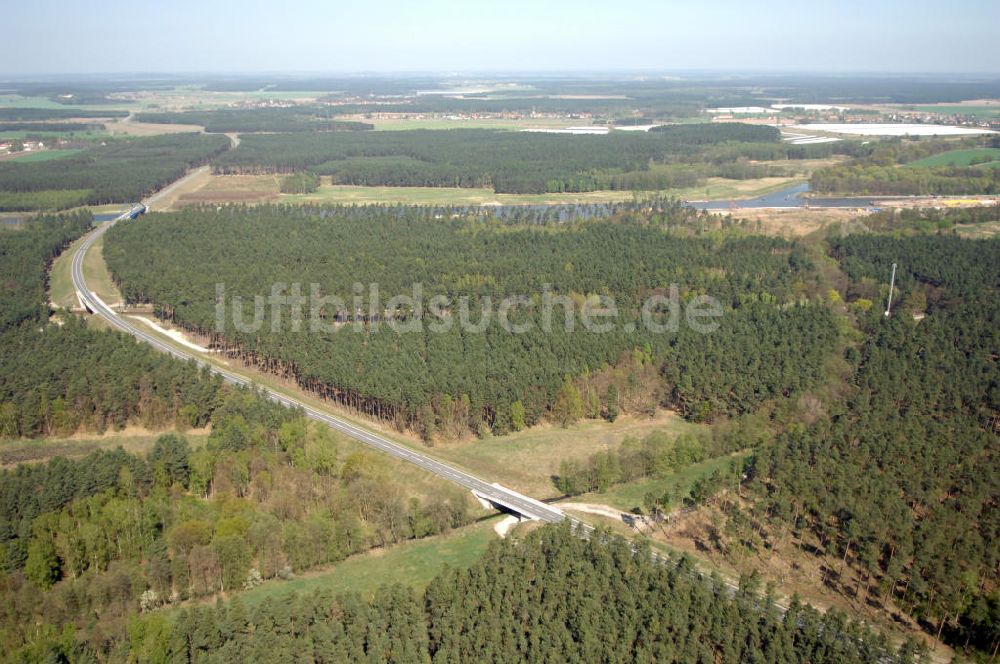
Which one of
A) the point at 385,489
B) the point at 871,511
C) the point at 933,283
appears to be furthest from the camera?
the point at 933,283

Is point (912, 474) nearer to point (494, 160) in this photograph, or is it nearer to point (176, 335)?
point (176, 335)

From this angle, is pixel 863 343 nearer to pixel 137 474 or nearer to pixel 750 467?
pixel 750 467

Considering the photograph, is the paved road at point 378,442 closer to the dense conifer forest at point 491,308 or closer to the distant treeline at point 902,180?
the dense conifer forest at point 491,308

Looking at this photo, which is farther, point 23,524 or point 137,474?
point 137,474

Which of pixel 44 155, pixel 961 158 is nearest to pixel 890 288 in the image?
pixel 961 158

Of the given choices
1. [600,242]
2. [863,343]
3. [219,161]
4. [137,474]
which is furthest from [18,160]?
[863,343]

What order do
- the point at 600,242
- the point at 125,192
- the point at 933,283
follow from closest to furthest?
the point at 933,283
the point at 600,242
the point at 125,192
